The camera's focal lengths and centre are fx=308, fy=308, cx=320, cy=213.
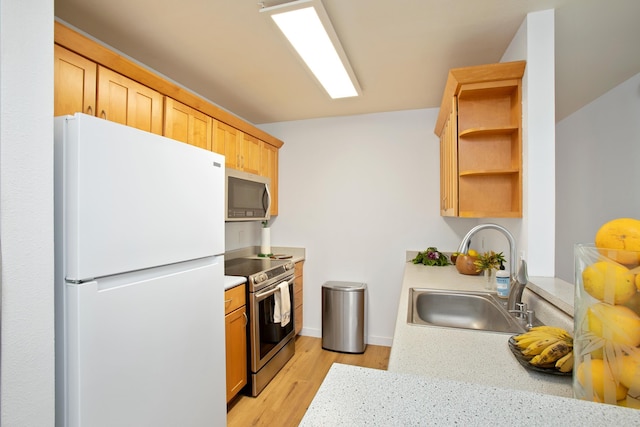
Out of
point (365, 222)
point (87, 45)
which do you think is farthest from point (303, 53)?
point (365, 222)

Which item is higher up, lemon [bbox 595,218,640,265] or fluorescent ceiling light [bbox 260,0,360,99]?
fluorescent ceiling light [bbox 260,0,360,99]

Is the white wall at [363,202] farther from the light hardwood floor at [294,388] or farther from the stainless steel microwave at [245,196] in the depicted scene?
the stainless steel microwave at [245,196]

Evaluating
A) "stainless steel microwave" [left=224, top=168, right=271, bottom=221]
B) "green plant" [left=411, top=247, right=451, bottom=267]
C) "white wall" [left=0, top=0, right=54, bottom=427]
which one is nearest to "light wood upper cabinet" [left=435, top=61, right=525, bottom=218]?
"green plant" [left=411, top=247, right=451, bottom=267]

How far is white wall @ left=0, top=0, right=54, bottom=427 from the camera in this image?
908 mm

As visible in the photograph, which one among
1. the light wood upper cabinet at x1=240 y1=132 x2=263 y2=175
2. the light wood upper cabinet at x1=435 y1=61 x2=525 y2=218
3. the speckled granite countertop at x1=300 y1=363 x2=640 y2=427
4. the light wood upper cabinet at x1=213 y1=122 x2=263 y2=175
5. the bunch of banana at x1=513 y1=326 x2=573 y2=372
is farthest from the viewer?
the light wood upper cabinet at x1=240 y1=132 x2=263 y2=175

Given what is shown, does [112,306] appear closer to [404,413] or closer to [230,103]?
[404,413]

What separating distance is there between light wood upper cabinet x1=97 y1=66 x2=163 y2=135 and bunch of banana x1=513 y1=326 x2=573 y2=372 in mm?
2004

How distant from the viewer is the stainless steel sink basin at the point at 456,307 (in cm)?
157

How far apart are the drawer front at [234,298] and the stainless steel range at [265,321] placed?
Answer: 0.07 m

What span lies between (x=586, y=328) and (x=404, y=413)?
0.37 meters

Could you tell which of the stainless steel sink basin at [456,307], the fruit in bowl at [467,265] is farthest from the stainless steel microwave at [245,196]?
the fruit in bowl at [467,265]

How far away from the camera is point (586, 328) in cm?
51

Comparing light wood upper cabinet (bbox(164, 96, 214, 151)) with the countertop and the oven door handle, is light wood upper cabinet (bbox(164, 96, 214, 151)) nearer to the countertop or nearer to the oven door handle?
the oven door handle

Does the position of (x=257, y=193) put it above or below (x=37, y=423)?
above
